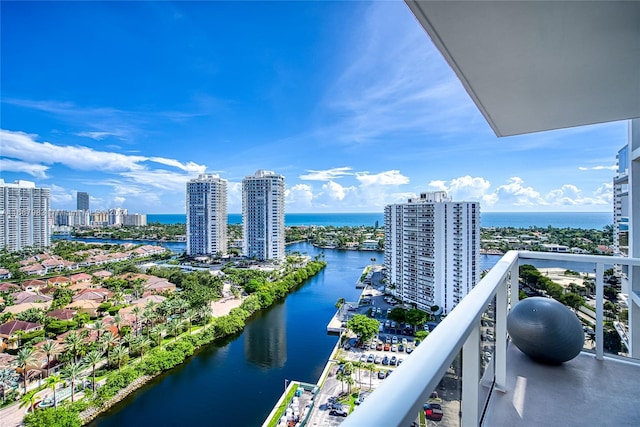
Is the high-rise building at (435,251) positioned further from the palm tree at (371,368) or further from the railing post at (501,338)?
the railing post at (501,338)

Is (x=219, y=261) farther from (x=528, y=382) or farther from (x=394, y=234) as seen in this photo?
(x=528, y=382)

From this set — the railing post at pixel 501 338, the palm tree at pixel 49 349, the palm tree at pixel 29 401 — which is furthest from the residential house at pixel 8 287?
the railing post at pixel 501 338

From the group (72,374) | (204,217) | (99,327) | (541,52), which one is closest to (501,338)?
(541,52)

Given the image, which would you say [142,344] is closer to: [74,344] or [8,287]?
[74,344]

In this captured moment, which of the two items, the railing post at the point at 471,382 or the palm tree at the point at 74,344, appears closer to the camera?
the railing post at the point at 471,382

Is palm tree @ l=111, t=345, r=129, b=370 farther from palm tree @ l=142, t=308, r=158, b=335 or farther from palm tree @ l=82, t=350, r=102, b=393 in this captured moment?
palm tree @ l=142, t=308, r=158, b=335

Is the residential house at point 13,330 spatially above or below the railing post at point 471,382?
below

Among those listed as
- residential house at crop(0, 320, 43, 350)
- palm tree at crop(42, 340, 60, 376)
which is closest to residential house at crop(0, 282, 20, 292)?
residential house at crop(0, 320, 43, 350)
